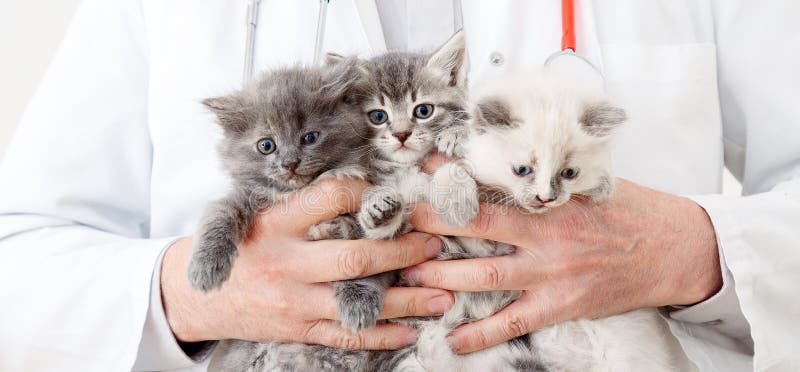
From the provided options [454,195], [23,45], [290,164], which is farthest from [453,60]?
[23,45]

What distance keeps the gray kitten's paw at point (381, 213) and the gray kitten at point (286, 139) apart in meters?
0.11

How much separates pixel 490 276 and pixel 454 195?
22cm

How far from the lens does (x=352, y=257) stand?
1559 millimetres

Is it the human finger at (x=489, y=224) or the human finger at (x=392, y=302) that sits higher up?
the human finger at (x=489, y=224)

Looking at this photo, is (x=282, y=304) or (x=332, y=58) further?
(x=332, y=58)

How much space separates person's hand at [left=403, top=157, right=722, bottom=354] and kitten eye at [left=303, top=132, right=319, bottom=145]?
35cm

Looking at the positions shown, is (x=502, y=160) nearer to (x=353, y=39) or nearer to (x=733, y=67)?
(x=353, y=39)

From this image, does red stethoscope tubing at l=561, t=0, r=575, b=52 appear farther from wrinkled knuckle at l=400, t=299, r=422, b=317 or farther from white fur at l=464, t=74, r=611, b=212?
wrinkled knuckle at l=400, t=299, r=422, b=317

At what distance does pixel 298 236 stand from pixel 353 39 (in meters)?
0.69

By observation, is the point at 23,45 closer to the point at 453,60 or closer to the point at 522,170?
the point at 453,60

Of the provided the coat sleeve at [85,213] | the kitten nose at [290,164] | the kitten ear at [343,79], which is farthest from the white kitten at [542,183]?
the coat sleeve at [85,213]

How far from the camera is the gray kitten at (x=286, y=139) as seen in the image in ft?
5.58

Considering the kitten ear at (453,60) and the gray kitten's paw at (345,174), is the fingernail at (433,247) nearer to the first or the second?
the gray kitten's paw at (345,174)

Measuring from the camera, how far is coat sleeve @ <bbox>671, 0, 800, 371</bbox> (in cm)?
163
